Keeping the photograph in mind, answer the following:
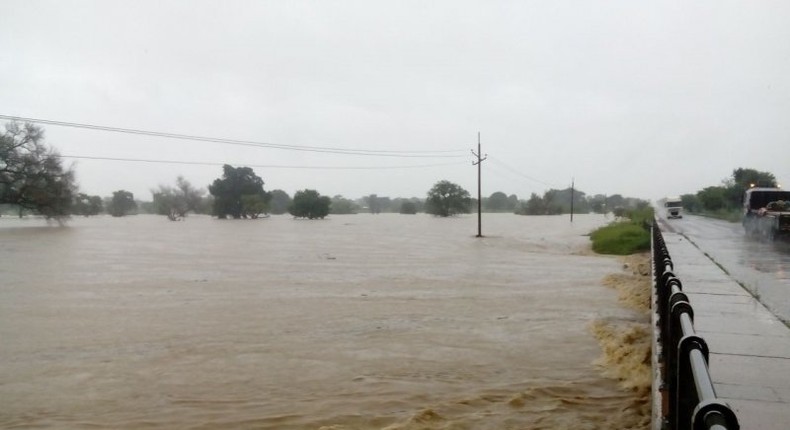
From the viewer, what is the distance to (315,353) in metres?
10.3

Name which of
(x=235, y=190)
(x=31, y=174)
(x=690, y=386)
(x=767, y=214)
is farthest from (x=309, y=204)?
(x=690, y=386)

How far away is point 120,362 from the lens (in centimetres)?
973

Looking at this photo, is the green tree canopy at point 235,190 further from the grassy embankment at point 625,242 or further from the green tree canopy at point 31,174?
the grassy embankment at point 625,242

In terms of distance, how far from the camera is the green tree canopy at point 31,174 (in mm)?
47094

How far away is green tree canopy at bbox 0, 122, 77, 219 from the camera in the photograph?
47.1 meters

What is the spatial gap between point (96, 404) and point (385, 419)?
12.5ft

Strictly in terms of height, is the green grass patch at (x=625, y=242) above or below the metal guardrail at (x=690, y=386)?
below

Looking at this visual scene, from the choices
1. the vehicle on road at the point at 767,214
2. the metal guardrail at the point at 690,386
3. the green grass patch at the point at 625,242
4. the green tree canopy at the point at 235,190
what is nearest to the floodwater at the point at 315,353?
the metal guardrail at the point at 690,386

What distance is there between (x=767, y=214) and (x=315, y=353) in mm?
24863

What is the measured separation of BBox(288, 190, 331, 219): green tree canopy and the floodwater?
80.5 meters

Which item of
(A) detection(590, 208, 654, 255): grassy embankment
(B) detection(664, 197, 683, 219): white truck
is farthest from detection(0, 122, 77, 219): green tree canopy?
(B) detection(664, 197, 683, 219): white truck

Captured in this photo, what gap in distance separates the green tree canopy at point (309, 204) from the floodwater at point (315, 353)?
8052 cm

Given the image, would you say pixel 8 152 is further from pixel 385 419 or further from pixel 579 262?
pixel 385 419

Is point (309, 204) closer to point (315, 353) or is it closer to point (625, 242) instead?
point (625, 242)
